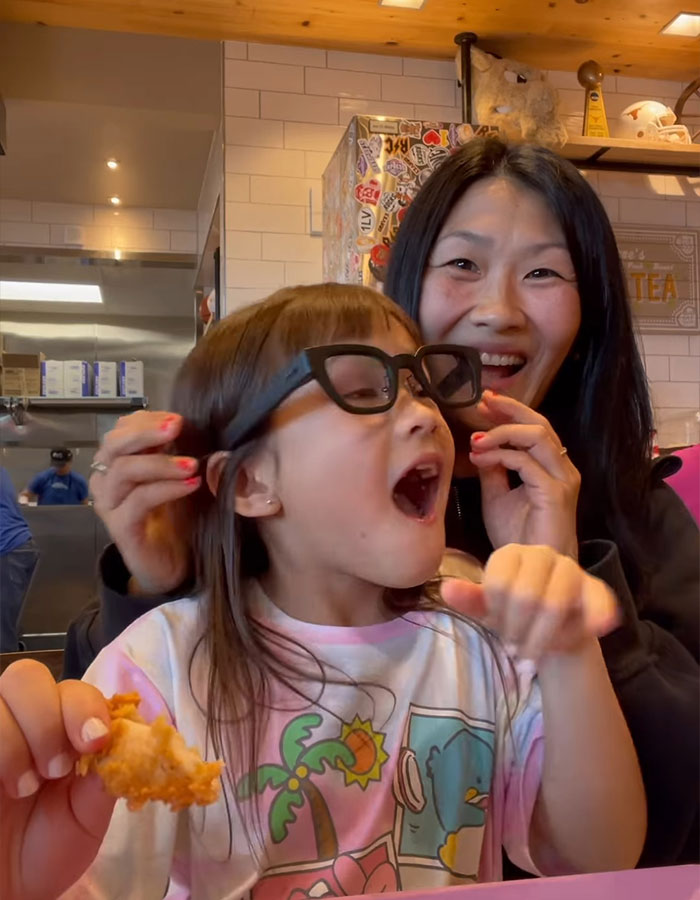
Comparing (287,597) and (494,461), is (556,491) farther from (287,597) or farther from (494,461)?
(287,597)

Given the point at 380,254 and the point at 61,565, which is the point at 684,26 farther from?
the point at 61,565

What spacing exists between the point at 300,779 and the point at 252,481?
17cm

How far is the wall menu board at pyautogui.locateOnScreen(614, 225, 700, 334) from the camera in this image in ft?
1.59

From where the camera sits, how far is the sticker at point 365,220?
486 millimetres

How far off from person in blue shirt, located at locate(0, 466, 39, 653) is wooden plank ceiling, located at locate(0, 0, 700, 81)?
0.88ft

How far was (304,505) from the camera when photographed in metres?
0.40

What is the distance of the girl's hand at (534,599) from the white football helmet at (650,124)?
320mm

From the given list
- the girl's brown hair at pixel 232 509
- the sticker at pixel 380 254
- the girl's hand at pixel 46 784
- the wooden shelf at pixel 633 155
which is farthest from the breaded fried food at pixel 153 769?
the wooden shelf at pixel 633 155

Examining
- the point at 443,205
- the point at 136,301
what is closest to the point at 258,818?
the point at 136,301

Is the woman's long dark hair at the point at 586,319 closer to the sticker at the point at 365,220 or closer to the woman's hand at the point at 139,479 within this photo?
the sticker at the point at 365,220

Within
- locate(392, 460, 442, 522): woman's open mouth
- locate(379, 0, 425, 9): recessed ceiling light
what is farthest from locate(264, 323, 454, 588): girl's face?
locate(379, 0, 425, 9): recessed ceiling light

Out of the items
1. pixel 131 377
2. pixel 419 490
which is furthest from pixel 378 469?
pixel 131 377

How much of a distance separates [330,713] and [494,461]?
0.18 metres

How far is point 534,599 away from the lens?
0.28 m
